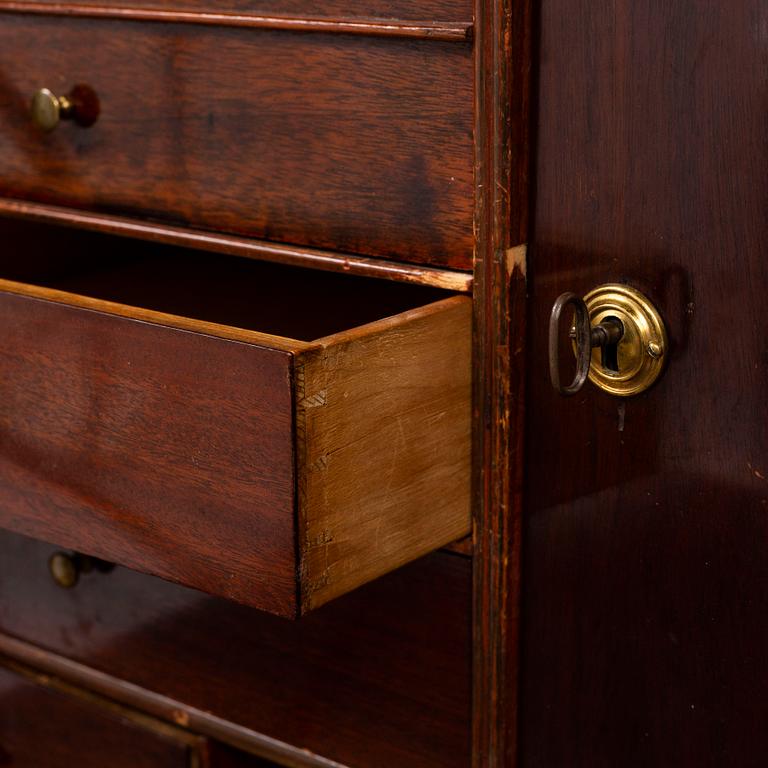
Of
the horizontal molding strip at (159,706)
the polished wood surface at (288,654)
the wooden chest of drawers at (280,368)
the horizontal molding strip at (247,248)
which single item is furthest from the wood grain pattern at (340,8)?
the horizontal molding strip at (159,706)

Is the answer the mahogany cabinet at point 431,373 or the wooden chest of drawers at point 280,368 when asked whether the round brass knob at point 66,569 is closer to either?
the wooden chest of drawers at point 280,368

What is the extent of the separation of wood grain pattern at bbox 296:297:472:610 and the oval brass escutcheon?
75 millimetres

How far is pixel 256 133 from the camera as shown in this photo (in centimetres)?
81

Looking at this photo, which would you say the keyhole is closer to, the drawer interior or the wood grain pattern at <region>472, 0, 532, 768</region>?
the wood grain pattern at <region>472, 0, 532, 768</region>

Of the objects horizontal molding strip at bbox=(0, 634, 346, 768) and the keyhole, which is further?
horizontal molding strip at bbox=(0, 634, 346, 768)

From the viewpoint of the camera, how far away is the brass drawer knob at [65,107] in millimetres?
890

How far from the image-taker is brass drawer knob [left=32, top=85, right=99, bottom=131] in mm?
890

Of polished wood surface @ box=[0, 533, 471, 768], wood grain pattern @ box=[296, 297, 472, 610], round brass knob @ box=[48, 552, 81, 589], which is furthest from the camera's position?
round brass knob @ box=[48, 552, 81, 589]

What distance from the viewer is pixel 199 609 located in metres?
0.95

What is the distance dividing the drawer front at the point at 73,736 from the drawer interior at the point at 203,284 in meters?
0.31

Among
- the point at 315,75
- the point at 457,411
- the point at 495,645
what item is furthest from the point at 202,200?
the point at 495,645

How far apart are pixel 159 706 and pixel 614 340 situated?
0.48m

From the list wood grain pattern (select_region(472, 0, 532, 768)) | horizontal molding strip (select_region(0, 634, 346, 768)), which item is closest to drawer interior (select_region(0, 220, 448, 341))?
wood grain pattern (select_region(472, 0, 532, 768))

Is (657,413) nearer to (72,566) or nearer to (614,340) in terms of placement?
(614,340)
